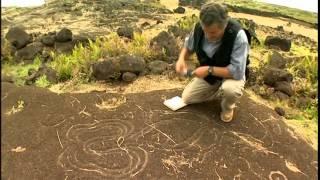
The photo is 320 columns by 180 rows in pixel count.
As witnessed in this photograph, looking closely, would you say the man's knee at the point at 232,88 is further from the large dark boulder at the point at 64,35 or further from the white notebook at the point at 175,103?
the large dark boulder at the point at 64,35

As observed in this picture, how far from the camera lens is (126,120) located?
4.38 metres

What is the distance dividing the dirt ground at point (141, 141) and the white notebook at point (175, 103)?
63 mm

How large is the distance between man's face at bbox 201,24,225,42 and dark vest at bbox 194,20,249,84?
66mm

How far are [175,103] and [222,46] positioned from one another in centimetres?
108

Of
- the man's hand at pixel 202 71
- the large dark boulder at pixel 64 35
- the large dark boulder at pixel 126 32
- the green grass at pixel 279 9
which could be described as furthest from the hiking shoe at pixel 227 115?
the green grass at pixel 279 9

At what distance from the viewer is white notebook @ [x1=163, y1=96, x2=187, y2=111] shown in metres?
4.57

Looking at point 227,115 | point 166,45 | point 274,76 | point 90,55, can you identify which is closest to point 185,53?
point 227,115

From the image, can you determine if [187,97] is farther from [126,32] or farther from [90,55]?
[126,32]

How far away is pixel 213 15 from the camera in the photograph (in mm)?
3465

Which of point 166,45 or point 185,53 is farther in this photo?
point 166,45

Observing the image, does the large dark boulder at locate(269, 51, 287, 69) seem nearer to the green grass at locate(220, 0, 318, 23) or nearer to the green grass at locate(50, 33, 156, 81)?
the green grass at locate(50, 33, 156, 81)

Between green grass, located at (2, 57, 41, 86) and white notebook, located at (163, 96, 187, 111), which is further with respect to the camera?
green grass, located at (2, 57, 41, 86)

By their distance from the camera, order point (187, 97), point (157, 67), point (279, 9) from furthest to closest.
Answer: point (279, 9) < point (157, 67) < point (187, 97)

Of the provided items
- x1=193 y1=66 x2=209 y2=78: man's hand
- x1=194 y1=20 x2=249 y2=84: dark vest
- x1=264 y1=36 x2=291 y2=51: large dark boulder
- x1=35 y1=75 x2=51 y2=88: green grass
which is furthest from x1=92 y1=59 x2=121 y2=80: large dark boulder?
x1=264 y1=36 x2=291 y2=51: large dark boulder
